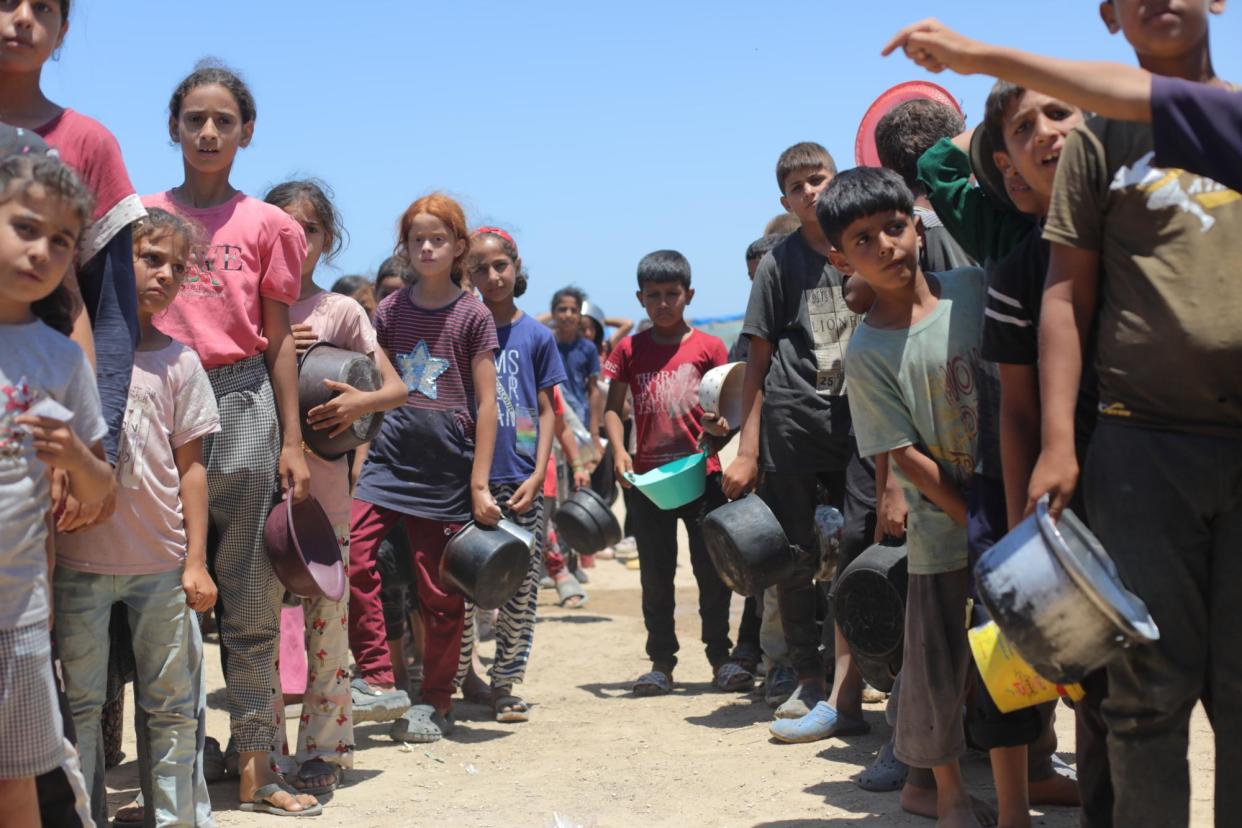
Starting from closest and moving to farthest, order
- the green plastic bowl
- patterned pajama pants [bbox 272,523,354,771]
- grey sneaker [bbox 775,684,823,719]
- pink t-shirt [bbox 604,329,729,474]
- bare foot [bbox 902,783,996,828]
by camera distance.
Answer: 1. bare foot [bbox 902,783,996,828]
2. patterned pajama pants [bbox 272,523,354,771]
3. grey sneaker [bbox 775,684,823,719]
4. the green plastic bowl
5. pink t-shirt [bbox 604,329,729,474]

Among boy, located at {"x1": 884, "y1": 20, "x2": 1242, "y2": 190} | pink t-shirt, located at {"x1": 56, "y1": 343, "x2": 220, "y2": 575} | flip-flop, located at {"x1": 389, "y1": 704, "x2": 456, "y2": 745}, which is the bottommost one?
flip-flop, located at {"x1": 389, "y1": 704, "x2": 456, "y2": 745}

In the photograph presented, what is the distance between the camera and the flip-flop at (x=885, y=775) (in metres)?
4.46

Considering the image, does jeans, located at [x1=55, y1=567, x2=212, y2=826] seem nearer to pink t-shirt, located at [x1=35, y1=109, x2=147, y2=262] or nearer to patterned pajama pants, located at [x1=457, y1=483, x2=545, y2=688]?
pink t-shirt, located at [x1=35, y1=109, x2=147, y2=262]

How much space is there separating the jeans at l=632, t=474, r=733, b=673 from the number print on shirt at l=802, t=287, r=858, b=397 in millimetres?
1218

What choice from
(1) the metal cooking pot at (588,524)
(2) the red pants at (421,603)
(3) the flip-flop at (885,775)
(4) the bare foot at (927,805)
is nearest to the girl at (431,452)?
(2) the red pants at (421,603)

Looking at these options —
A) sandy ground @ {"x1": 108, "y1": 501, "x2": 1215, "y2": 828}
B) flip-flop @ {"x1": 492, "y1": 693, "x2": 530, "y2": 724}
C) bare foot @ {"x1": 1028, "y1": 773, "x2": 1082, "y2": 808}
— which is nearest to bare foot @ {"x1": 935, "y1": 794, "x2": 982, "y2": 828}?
sandy ground @ {"x1": 108, "y1": 501, "x2": 1215, "y2": 828}

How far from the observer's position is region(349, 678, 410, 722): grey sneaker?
5.42m

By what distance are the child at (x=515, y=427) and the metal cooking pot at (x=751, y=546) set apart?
3.03 feet

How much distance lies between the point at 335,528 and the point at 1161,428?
308cm

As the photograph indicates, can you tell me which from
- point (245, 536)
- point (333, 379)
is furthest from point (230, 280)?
point (245, 536)

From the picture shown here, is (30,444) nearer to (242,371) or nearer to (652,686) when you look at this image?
(242,371)

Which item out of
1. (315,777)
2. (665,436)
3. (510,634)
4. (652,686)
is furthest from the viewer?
(665,436)

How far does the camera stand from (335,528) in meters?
4.94

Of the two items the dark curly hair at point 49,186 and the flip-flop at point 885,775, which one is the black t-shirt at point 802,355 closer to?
the flip-flop at point 885,775
